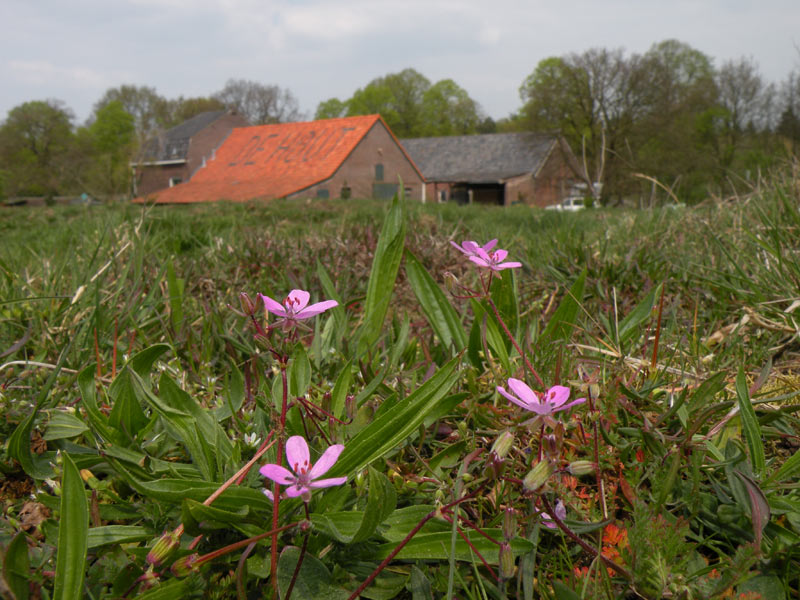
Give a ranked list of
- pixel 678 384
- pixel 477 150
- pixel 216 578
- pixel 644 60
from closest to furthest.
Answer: pixel 216 578 < pixel 678 384 < pixel 644 60 < pixel 477 150

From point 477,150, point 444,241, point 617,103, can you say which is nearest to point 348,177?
point 477,150

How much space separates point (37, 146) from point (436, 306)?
66.2 metres

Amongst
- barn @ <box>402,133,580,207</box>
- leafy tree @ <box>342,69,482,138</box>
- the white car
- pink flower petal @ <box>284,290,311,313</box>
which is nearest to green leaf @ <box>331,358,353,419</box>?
pink flower petal @ <box>284,290,311,313</box>

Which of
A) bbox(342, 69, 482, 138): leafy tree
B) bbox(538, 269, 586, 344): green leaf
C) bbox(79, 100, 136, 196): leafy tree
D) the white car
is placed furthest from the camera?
bbox(342, 69, 482, 138): leafy tree

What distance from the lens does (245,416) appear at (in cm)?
133

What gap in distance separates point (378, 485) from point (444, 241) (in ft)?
11.0

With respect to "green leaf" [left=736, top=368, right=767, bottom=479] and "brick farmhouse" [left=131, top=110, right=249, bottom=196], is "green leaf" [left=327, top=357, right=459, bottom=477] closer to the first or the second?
"green leaf" [left=736, top=368, right=767, bottom=479]

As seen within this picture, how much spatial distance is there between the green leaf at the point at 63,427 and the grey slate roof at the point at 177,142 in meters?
46.2

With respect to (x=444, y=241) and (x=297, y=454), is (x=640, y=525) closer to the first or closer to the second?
(x=297, y=454)

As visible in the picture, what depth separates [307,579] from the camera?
0.94 m

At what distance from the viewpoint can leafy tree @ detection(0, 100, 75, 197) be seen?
50.1 metres

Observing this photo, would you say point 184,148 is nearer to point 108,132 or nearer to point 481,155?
point 108,132

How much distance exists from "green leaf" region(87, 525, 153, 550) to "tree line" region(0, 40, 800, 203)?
54.7 ft

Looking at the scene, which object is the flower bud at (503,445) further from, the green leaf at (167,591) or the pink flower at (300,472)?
the green leaf at (167,591)
